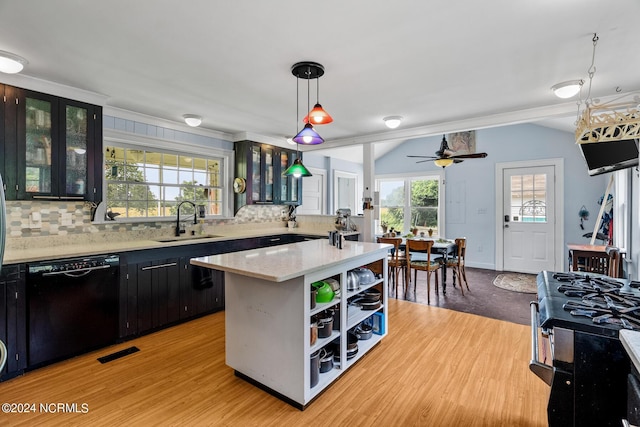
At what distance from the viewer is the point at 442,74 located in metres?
2.64

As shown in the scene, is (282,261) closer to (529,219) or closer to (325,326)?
(325,326)

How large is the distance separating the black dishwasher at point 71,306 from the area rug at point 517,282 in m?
5.16

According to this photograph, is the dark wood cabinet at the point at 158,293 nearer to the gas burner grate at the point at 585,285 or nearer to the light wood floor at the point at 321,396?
the light wood floor at the point at 321,396

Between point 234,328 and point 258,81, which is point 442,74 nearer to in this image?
point 258,81

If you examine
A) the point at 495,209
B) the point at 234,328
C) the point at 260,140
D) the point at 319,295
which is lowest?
the point at 234,328

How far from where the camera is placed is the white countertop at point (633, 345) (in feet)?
2.67

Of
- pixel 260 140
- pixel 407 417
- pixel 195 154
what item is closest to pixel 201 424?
pixel 407 417

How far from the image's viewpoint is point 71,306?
2617mm

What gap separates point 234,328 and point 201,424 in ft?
2.01

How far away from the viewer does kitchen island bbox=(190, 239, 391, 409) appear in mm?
1973

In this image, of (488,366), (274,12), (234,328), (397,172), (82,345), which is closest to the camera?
(274,12)

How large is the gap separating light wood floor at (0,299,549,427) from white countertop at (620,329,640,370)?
1.27 meters

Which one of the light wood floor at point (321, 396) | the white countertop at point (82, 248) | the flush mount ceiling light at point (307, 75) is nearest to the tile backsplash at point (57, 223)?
the white countertop at point (82, 248)

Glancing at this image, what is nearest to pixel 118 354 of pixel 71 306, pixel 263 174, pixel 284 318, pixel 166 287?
pixel 71 306
